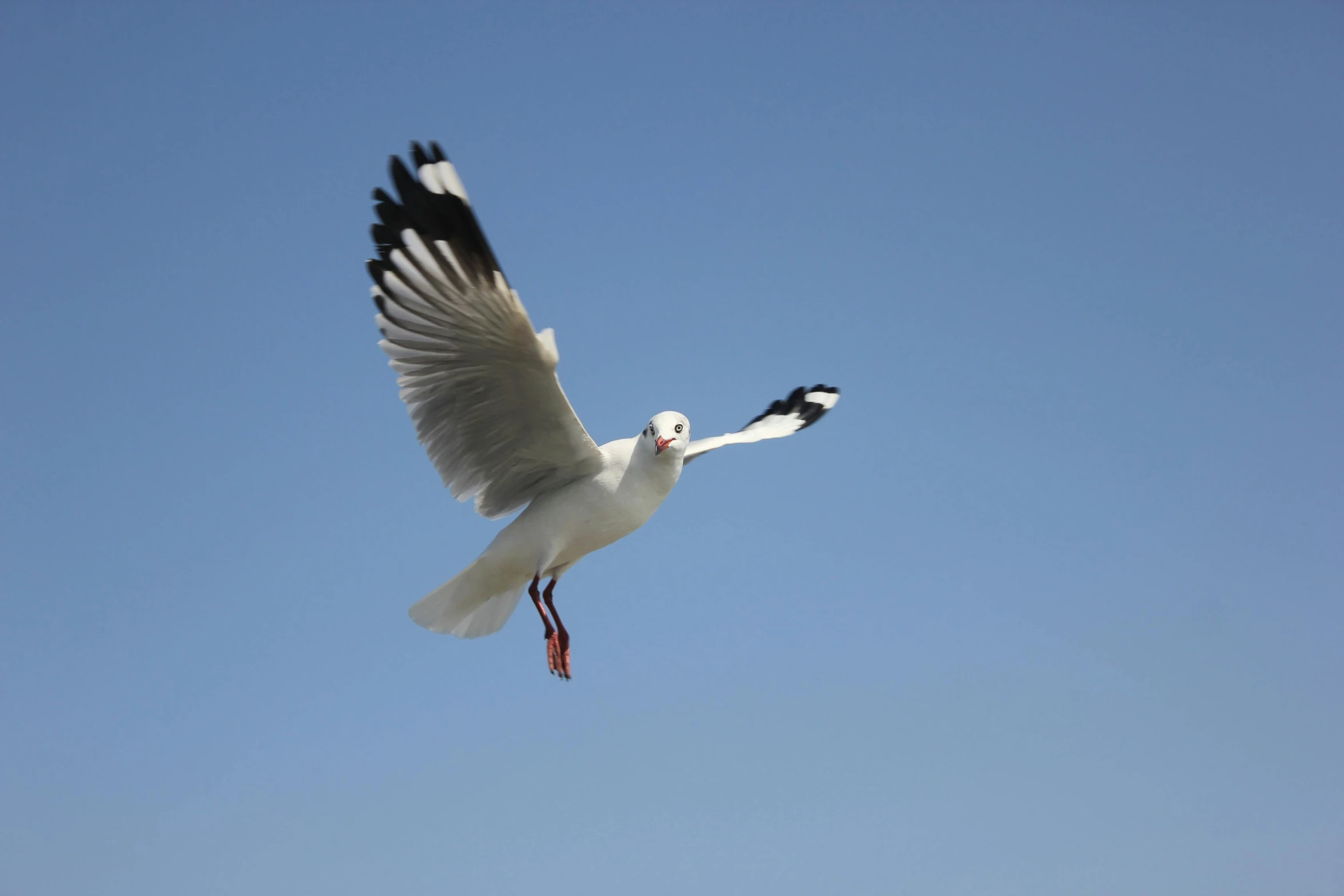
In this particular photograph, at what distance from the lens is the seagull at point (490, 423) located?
6805 millimetres

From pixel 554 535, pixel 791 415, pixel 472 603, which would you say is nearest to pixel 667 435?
pixel 554 535

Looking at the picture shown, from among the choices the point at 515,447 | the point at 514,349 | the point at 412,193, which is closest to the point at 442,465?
the point at 515,447

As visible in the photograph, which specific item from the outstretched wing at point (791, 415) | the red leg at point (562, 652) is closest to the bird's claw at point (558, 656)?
the red leg at point (562, 652)

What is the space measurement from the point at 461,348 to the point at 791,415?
529 centimetres

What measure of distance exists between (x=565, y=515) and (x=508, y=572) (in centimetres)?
63

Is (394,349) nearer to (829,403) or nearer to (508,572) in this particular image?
(508,572)

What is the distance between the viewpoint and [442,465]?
25.7 ft

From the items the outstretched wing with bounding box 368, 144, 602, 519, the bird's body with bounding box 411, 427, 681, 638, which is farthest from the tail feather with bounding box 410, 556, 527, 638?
the outstretched wing with bounding box 368, 144, 602, 519

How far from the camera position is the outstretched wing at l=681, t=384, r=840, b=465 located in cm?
1072

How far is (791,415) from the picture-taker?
11781 mm

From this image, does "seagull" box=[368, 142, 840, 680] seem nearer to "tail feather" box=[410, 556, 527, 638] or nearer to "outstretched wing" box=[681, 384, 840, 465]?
"tail feather" box=[410, 556, 527, 638]

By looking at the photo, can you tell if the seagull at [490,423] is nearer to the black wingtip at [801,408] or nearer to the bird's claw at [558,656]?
the bird's claw at [558,656]

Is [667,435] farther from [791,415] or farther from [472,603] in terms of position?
[791,415]

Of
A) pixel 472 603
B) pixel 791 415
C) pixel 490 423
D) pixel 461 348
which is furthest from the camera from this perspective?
pixel 791 415
